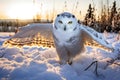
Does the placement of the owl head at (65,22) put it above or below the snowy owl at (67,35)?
above

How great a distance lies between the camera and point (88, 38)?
521 centimetres

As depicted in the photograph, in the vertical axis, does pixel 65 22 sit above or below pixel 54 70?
above

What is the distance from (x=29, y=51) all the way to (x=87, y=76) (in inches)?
92.1

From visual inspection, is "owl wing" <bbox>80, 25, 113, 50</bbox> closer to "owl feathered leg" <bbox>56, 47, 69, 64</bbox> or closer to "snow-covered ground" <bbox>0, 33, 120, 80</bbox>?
"snow-covered ground" <bbox>0, 33, 120, 80</bbox>

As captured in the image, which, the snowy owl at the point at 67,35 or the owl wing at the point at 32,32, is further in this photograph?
the owl wing at the point at 32,32

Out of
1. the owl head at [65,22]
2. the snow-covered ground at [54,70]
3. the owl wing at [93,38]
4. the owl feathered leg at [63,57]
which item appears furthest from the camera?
the owl feathered leg at [63,57]

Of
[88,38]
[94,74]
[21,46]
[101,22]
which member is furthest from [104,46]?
[101,22]

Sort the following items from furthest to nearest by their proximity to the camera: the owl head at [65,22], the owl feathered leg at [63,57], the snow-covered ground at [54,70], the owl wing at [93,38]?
the owl feathered leg at [63,57] < the owl wing at [93,38] < the owl head at [65,22] < the snow-covered ground at [54,70]

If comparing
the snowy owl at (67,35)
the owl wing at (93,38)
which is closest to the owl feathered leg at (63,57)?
the snowy owl at (67,35)

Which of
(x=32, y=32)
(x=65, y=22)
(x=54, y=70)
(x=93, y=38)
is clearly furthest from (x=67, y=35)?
(x=32, y=32)

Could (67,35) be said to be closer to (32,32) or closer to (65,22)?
(65,22)

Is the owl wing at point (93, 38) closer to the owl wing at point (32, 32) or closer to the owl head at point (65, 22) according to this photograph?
the owl head at point (65, 22)

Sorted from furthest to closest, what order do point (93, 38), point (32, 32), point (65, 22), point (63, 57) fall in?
point (32, 32) → point (63, 57) → point (93, 38) → point (65, 22)

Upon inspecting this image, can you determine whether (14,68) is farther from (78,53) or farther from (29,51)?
(29,51)
